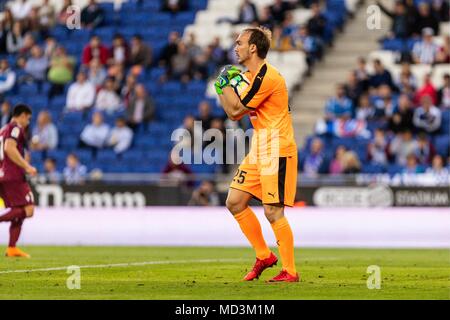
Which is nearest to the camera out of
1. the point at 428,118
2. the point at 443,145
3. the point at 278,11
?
the point at 443,145

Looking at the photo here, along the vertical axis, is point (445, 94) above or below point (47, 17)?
below

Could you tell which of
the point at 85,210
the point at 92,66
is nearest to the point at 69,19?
the point at 92,66

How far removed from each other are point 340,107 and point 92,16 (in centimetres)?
906

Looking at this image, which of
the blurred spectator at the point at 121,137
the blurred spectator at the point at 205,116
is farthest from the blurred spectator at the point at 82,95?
the blurred spectator at the point at 205,116

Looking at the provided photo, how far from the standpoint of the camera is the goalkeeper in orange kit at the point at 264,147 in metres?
12.9

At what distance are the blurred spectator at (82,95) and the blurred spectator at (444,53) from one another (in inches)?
346

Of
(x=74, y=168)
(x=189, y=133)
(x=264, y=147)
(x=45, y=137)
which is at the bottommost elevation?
(x=74, y=168)

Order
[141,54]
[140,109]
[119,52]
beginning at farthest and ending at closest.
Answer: [119,52] → [141,54] → [140,109]

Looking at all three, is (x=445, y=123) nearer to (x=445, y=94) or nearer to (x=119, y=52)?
(x=445, y=94)

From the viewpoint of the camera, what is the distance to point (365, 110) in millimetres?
26688

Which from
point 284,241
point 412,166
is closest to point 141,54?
point 412,166

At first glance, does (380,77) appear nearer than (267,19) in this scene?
Yes

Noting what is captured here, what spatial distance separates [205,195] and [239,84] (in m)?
11.3
